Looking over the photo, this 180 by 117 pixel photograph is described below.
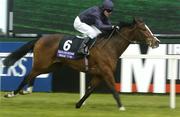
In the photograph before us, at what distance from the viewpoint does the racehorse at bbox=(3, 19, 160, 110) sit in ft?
35.7

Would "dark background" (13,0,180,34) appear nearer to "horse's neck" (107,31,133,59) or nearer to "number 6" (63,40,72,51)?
"number 6" (63,40,72,51)

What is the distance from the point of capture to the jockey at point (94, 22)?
431 inches

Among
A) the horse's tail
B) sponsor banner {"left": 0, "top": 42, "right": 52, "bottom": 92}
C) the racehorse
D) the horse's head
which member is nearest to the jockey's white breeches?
the racehorse

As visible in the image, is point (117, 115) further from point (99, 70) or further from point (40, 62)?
point (40, 62)

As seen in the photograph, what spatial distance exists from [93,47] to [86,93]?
33.5 inches

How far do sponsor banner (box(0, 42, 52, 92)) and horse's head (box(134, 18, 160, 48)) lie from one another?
3555mm

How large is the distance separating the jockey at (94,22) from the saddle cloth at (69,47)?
5.5 inches

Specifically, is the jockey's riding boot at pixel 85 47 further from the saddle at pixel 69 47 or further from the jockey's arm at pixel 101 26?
the jockey's arm at pixel 101 26

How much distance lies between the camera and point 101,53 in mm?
11031

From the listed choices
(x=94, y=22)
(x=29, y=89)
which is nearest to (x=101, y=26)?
(x=94, y=22)

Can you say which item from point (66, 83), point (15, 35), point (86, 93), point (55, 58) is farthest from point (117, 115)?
point (15, 35)

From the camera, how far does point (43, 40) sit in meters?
11.6

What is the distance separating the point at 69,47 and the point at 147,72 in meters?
2.82

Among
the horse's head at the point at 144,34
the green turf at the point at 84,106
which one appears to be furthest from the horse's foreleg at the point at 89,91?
the horse's head at the point at 144,34
